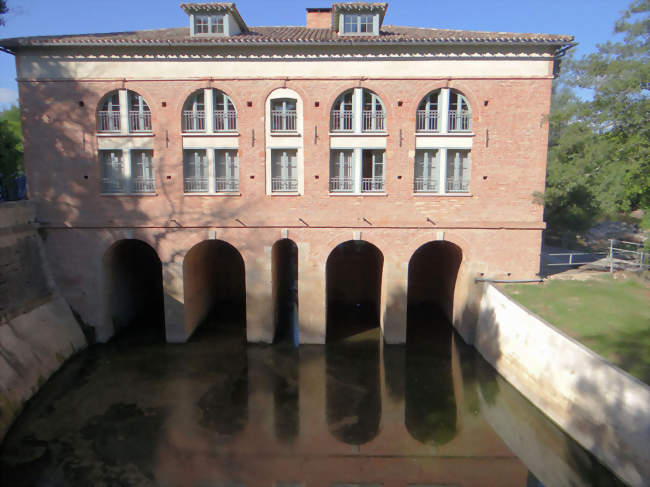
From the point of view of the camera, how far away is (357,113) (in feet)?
55.5

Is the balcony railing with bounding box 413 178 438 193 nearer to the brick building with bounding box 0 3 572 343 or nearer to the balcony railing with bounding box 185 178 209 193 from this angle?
the brick building with bounding box 0 3 572 343

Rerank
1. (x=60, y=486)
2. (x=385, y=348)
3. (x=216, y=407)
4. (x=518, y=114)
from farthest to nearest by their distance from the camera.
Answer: (x=385, y=348)
(x=518, y=114)
(x=216, y=407)
(x=60, y=486)

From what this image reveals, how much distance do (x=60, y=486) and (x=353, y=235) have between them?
40.6 ft

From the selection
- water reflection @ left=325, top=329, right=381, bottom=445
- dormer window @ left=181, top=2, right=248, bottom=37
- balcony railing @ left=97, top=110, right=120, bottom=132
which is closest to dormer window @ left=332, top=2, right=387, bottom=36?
dormer window @ left=181, top=2, right=248, bottom=37

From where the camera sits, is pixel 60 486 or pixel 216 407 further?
pixel 216 407

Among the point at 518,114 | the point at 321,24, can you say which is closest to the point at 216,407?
the point at 518,114

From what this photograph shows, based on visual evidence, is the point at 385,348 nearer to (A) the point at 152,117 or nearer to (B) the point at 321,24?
(A) the point at 152,117

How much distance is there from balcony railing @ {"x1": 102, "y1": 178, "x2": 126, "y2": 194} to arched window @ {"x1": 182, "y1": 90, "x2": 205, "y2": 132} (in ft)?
11.8

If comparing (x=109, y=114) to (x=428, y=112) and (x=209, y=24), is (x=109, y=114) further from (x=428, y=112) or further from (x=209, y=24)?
(x=428, y=112)

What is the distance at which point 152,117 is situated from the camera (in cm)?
1695

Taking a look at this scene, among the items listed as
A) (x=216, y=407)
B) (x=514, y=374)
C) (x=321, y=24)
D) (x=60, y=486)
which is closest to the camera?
(x=60, y=486)

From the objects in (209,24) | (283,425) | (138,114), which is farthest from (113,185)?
(283,425)

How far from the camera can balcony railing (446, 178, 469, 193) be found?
1728cm

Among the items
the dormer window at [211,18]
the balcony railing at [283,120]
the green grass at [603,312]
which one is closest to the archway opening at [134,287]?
the balcony railing at [283,120]
